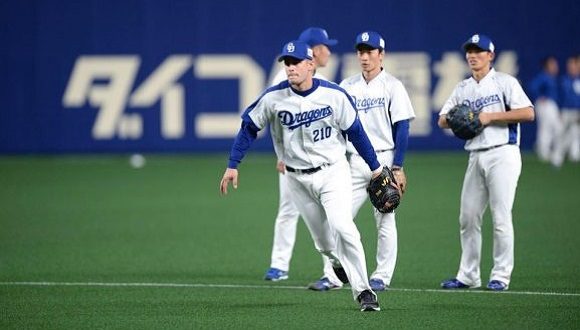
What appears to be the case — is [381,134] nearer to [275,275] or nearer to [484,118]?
[484,118]

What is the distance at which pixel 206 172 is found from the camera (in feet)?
73.3

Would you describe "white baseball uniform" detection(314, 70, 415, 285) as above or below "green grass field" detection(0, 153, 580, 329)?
above

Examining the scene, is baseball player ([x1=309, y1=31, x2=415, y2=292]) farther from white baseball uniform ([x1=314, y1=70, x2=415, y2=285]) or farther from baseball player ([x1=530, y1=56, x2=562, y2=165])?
baseball player ([x1=530, y1=56, x2=562, y2=165])

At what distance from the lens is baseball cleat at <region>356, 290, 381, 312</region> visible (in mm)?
8883

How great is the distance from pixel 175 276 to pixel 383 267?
84.0 inches

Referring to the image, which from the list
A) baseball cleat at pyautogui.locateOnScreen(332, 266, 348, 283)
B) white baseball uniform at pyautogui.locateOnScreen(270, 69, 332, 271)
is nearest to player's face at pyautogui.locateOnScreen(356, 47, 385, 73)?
white baseball uniform at pyautogui.locateOnScreen(270, 69, 332, 271)

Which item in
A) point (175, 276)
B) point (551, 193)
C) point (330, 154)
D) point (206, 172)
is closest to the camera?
point (330, 154)

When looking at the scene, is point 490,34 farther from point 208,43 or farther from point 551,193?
point 551,193

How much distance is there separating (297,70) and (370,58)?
146 cm

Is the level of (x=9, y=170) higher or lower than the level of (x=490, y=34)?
lower

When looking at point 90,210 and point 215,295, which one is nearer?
point 215,295

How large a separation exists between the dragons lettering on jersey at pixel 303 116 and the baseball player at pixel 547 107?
15.1 metres

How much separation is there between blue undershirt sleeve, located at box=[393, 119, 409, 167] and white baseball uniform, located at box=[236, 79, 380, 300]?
733 mm

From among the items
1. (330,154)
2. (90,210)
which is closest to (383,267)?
(330,154)
